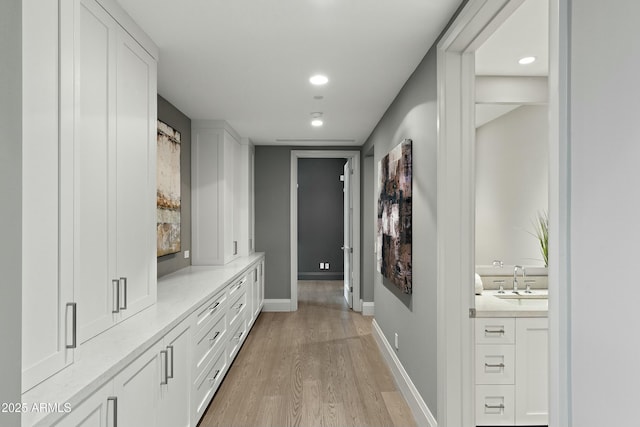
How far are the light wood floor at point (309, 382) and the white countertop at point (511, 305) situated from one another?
3.15ft

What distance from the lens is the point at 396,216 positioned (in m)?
3.25

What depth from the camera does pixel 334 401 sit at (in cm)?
301

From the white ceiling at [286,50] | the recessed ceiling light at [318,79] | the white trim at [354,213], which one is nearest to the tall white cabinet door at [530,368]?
the white ceiling at [286,50]

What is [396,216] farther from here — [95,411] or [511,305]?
[95,411]

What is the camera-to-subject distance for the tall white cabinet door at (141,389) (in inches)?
60.3

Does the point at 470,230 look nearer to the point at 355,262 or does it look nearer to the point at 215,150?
the point at 215,150

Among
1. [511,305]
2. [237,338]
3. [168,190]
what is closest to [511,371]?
[511,305]

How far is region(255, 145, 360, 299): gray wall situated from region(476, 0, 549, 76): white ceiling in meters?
3.32

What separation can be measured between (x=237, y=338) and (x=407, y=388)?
1.81m

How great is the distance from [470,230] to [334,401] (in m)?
1.73

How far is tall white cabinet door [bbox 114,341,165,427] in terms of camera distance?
5.03ft
